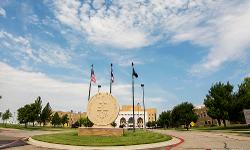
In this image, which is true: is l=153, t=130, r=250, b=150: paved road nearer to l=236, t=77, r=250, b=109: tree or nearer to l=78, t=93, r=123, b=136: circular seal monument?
l=78, t=93, r=123, b=136: circular seal monument

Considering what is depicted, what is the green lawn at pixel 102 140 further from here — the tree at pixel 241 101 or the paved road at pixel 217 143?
the tree at pixel 241 101

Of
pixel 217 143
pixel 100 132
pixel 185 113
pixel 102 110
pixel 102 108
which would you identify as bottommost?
pixel 217 143

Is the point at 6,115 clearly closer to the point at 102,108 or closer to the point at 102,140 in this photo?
the point at 102,108

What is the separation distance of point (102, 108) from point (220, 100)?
3671 centimetres

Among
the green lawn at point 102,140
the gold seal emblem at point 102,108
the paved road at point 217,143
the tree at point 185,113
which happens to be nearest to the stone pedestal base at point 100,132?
the gold seal emblem at point 102,108

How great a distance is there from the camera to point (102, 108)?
31.5 meters

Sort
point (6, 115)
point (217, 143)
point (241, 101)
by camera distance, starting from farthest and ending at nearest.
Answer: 1. point (6, 115)
2. point (241, 101)
3. point (217, 143)

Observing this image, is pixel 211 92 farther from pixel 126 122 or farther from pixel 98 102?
pixel 126 122

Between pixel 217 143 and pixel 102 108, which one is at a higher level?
pixel 102 108

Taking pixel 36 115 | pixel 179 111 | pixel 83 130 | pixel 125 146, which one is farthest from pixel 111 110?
pixel 179 111

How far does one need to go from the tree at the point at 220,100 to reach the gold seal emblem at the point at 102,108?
35174 mm

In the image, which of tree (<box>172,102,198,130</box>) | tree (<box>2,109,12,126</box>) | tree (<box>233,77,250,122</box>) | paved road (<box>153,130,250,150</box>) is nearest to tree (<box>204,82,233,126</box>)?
tree (<box>233,77,250,122</box>)

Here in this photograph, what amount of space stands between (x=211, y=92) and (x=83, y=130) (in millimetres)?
40786

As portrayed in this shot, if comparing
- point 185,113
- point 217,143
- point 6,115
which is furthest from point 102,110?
point 6,115
